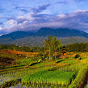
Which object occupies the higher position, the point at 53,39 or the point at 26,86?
the point at 53,39

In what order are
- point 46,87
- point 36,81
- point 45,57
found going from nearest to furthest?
point 46,87 → point 36,81 → point 45,57

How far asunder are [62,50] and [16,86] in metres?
58.5

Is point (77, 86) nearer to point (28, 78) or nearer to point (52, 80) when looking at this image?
point (52, 80)

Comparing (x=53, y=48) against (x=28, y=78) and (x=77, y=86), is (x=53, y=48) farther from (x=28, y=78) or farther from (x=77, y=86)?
(x=77, y=86)

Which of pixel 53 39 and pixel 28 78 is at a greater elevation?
pixel 53 39

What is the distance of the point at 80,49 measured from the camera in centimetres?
13700

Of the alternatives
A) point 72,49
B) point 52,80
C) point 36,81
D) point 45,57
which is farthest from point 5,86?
point 72,49

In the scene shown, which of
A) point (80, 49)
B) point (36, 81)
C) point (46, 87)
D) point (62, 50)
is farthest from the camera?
point (80, 49)

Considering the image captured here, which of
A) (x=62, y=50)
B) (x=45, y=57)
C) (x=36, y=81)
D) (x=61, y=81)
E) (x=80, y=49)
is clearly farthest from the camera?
(x=80, y=49)

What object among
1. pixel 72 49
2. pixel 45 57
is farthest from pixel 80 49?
pixel 45 57

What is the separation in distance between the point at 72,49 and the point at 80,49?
772 centimetres

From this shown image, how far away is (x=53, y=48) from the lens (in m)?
65.2

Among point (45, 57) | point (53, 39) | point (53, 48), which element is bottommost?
point (45, 57)

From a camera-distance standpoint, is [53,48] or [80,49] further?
[80,49]
